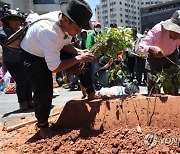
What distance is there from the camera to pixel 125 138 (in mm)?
3221

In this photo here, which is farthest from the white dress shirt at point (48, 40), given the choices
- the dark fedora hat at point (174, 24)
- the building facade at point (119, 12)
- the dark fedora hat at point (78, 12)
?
the building facade at point (119, 12)

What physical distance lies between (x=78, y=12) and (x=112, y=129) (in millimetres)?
1259

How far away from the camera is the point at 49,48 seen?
3.32 metres

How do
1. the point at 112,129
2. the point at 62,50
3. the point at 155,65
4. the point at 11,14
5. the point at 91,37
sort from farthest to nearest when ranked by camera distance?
1. the point at 91,37
2. the point at 11,14
3. the point at 155,65
4. the point at 62,50
5. the point at 112,129

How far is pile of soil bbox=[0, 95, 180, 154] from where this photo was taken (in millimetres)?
3123

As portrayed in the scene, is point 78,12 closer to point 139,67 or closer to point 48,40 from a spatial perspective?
point 48,40

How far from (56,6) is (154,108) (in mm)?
27938

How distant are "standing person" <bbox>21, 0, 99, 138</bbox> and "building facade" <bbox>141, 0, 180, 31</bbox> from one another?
2671 cm

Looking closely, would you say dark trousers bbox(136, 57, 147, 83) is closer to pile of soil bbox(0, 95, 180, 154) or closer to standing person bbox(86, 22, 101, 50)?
standing person bbox(86, 22, 101, 50)

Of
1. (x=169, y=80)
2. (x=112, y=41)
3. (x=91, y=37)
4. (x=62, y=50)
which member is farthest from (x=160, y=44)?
(x=91, y=37)

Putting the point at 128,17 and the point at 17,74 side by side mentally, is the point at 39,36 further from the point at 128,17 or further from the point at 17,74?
the point at 128,17

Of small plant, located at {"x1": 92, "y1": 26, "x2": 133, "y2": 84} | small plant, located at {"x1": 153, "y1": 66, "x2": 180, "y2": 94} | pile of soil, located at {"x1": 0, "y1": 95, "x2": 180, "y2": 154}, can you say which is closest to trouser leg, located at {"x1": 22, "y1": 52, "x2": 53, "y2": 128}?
pile of soil, located at {"x1": 0, "y1": 95, "x2": 180, "y2": 154}

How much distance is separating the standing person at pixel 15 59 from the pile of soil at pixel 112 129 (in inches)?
71.2

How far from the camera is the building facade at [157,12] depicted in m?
31.1
